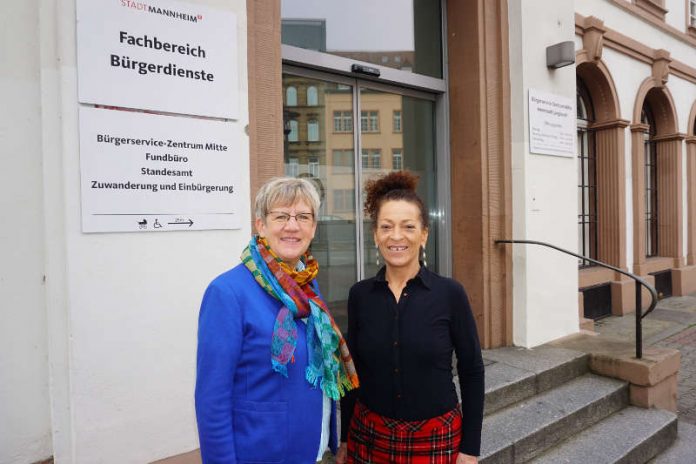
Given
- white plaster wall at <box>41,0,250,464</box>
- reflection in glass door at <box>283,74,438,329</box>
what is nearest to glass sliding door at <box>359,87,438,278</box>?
reflection in glass door at <box>283,74,438,329</box>

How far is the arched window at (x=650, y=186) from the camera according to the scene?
378 inches

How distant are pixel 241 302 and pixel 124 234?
4.56 ft

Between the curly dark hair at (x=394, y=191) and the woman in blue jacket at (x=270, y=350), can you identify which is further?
the curly dark hair at (x=394, y=191)

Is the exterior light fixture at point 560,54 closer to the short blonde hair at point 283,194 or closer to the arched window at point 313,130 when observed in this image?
the arched window at point 313,130

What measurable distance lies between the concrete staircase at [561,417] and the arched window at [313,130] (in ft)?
8.50

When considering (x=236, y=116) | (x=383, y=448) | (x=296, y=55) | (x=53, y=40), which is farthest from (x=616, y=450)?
(x=53, y=40)

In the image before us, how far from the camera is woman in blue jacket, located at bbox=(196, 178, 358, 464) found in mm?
1509

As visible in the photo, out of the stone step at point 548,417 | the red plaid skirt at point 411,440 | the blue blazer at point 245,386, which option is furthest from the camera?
the stone step at point 548,417

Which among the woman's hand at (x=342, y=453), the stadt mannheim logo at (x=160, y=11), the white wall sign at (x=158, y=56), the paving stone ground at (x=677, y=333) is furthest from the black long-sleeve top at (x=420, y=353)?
A: the paving stone ground at (x=677, y=333)

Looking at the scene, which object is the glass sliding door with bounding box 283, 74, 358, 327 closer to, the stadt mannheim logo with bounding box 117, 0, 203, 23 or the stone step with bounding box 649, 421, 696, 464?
the stadt mannheim logo with bounding box 117, 0, 203, 23

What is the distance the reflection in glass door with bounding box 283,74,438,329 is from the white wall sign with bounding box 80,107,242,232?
145cm

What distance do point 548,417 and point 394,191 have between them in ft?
8.55

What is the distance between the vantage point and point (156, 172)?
2691 millimetres

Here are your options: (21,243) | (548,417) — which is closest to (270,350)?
(21,243)
